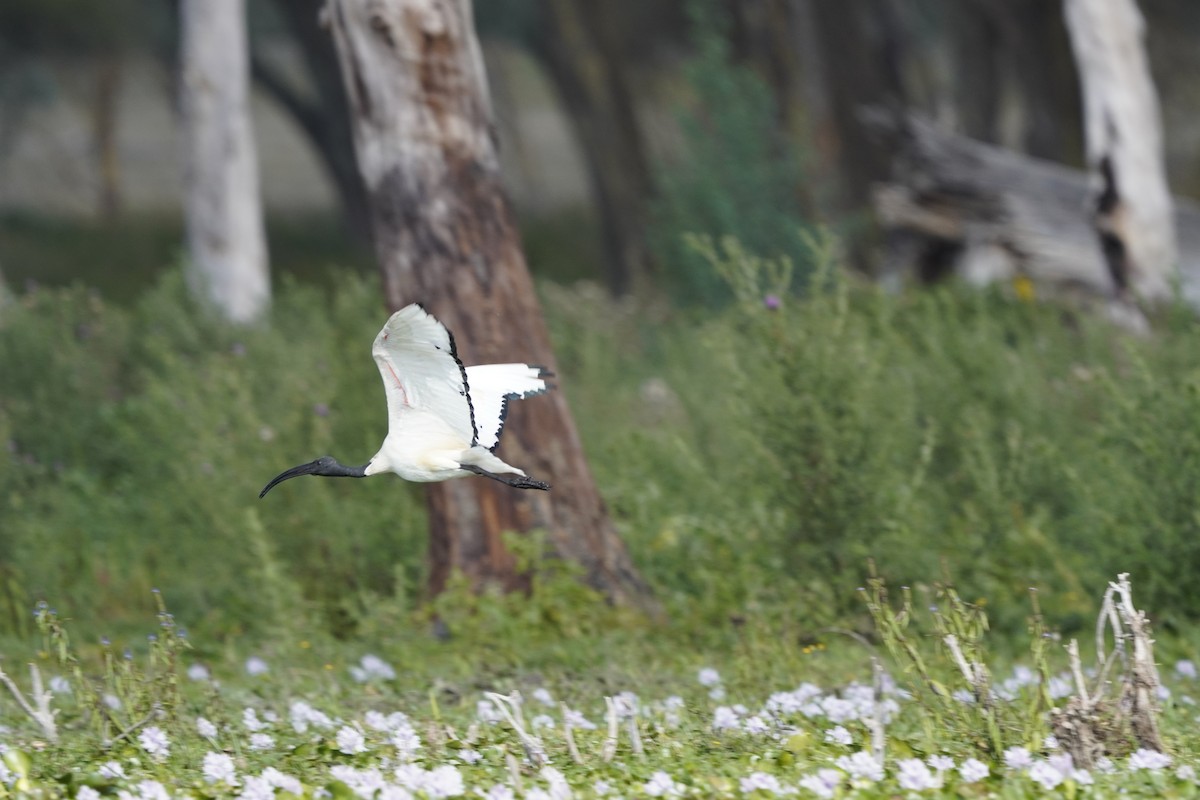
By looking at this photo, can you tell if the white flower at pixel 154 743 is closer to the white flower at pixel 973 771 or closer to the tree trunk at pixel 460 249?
the white flower at pixel 973 771

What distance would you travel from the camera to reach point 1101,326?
25.1 feet

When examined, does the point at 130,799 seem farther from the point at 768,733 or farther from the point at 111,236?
the point at 111,236

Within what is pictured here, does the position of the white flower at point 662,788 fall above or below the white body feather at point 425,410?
below

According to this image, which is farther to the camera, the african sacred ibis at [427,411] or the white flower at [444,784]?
the white flower at [444,784]

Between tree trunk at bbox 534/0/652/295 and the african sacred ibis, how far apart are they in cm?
1294

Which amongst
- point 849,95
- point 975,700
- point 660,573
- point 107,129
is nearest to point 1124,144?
point 660,573

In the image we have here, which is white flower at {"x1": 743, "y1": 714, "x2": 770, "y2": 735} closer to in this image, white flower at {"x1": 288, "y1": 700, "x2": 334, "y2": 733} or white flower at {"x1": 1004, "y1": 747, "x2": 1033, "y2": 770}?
white flower at {"x1": 1004, "y1": 747, "x2": 1033, "y2": 770}

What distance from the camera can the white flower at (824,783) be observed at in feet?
12.1

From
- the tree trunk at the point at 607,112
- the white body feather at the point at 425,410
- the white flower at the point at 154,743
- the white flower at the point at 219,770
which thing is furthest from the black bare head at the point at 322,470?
the tree trunk at the point at 607,112

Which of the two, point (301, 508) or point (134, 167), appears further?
point (134, 167)

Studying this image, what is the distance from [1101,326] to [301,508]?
405 centimetres

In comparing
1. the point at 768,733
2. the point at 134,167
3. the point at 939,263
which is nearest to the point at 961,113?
the point at 939,263

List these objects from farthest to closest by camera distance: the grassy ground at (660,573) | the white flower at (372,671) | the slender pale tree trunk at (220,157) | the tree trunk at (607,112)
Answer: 1. the tree trunk at (607,112)
2. the slender pale tree trunk at (220,157)
3. the white flower at (372,671)
4. the grassy ground at (660,573)

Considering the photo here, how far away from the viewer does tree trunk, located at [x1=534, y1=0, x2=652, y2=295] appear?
16.6m
